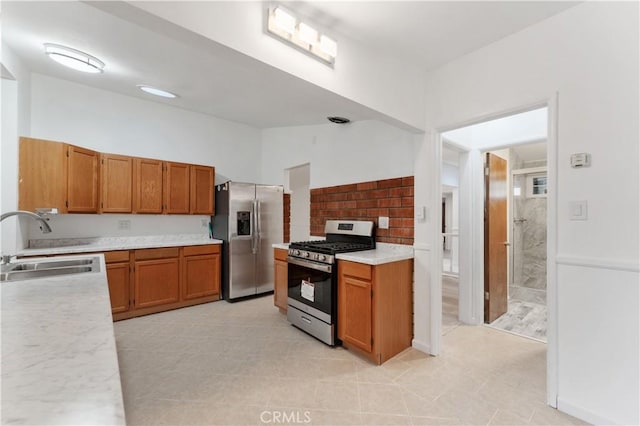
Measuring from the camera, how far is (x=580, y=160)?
174cm

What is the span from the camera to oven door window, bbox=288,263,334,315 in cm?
268

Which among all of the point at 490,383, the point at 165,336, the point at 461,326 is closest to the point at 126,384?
the point at 165,336

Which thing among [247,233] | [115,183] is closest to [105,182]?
[115,183]

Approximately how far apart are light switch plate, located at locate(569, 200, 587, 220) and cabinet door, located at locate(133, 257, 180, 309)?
394cm

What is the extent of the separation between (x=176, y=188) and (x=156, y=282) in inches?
49.6

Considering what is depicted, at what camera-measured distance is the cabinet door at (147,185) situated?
3.64m

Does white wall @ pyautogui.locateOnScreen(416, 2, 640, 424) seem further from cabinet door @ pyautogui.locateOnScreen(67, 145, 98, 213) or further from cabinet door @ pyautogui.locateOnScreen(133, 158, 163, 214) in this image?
cabinet door @ pyautogui.locateOnScreen(67, 145, 98, 213)

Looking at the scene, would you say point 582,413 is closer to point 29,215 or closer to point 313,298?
point 313,298

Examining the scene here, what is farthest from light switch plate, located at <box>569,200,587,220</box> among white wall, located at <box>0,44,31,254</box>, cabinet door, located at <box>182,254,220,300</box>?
white wall, located at <box>0,44,31,254</box>

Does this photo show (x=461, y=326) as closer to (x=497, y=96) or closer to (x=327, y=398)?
(x=327, y=398)

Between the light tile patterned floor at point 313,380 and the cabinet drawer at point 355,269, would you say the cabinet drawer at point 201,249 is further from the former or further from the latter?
the cabinet drawer at point 355,269

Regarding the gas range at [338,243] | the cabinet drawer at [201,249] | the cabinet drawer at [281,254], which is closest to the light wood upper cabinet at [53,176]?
the cabinet drawer at [201,249]

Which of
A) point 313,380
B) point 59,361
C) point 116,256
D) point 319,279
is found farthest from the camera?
point 116,256

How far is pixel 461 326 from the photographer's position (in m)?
3.21
